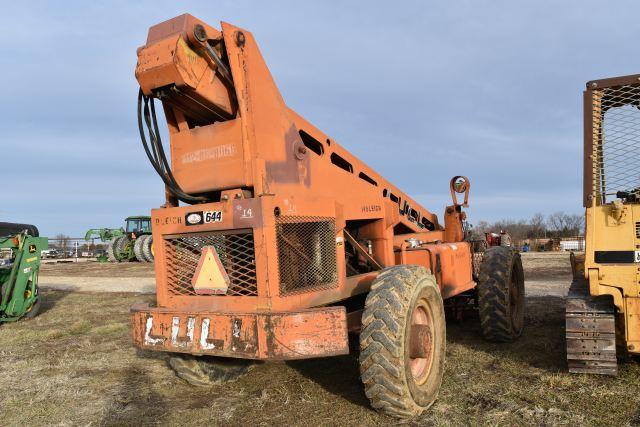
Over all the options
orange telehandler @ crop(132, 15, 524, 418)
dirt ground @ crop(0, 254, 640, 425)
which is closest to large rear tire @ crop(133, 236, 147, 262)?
dirt ground @ crop(0, 254, 640, 425)

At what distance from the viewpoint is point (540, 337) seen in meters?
6.57

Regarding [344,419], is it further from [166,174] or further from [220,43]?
[220,43]

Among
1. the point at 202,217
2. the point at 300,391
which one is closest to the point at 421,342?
the point at 300,391

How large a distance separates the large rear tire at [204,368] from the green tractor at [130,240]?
811 inches

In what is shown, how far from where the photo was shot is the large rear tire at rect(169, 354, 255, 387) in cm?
478

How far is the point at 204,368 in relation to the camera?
483 centimetres

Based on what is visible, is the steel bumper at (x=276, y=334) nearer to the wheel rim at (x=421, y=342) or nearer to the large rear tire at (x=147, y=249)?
the wheel rim at (x=421, y=342)

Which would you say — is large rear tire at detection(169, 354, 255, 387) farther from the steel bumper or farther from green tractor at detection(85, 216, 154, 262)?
green tractor at detection(85, 216, 154, 262)

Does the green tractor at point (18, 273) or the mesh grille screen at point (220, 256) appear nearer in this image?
the mesh grille screen at point (220, 256)

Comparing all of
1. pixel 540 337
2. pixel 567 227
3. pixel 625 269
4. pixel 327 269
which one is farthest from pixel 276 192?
pixel 567 227

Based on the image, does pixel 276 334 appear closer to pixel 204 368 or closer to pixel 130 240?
pixel 204 368

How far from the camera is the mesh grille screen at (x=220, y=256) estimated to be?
13.4 ft

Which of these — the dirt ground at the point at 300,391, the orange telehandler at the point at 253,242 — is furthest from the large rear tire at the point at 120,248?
the orange telehandler at the point at 253,242

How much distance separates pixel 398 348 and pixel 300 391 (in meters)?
1.45
